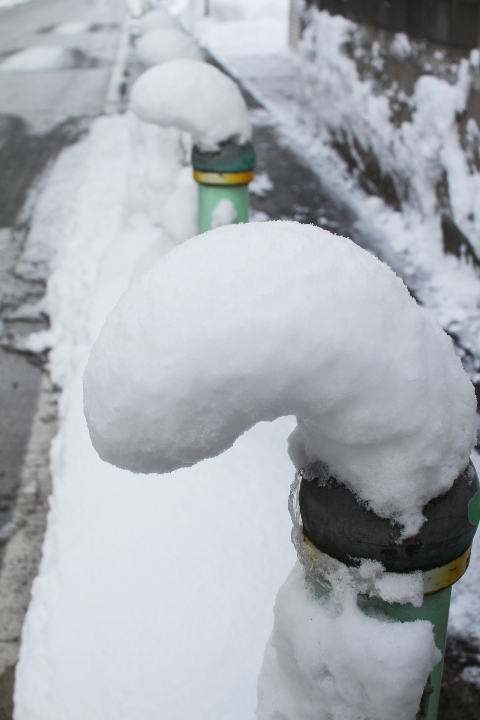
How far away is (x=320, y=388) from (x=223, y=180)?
2.21m

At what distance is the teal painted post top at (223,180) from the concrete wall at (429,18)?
215 cm

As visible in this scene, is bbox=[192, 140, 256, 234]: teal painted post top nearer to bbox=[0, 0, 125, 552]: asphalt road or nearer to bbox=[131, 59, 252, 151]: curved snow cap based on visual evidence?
bbox=[131, 59, 252, 151]: curved snow cap

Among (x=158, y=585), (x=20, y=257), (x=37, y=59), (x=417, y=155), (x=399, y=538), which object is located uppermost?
(x=399, y=538)

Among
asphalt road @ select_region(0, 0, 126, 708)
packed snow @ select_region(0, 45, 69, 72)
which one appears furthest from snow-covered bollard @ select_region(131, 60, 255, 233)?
packed snow @ select_region(0, 45, 69, 72)

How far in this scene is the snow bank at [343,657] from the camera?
1.27m

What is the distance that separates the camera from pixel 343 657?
130 cm

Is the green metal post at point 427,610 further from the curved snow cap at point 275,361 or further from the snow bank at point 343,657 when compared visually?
the curved snow cap at point 275,361

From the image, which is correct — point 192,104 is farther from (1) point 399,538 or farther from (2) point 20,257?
(2) point 20,257

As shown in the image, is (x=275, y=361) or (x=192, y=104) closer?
(x=275, y=361)

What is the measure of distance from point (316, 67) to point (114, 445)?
751 centimetres

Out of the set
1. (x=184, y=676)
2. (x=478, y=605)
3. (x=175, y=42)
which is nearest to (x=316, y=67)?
(x=175, y=42)

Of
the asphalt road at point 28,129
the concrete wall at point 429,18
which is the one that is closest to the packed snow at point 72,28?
the asphalt road at point 28,129

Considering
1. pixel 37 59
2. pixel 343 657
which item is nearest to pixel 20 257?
pixel 343 657

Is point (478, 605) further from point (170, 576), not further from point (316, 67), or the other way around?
point (316, 67)
